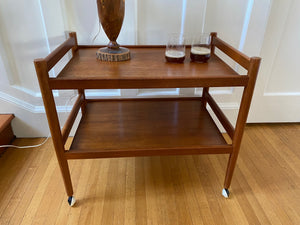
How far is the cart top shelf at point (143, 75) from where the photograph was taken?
75 centimetres

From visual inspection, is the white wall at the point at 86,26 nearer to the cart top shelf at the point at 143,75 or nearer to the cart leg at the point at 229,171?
the cart top shelf at the point at 143,75

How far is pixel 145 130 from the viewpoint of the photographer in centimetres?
103

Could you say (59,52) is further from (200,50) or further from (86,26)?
(200,50)

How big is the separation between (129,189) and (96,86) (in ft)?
1.84

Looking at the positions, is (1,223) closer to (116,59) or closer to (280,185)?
(116,59)

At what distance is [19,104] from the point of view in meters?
1.30

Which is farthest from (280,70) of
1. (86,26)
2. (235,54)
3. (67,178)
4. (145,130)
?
(67,178)

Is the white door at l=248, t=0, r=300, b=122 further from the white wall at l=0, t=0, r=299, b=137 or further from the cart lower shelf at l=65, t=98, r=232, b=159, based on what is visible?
the cart lower shelf at l=65, t=98, r=232, b=159

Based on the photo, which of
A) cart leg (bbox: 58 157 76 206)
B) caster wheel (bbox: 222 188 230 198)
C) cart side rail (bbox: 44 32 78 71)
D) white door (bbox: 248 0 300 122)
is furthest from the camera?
white door (bbox: 248 0 300 122)

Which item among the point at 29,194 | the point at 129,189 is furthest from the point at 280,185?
the point at 29,194

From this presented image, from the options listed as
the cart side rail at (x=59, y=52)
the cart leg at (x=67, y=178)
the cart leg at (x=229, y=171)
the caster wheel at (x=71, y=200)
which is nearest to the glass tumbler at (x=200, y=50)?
the cart leg at (x=229, y=171)

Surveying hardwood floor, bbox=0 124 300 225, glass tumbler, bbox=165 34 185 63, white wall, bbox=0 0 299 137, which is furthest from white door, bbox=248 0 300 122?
glass tumbler, bbox=165 34 185 63

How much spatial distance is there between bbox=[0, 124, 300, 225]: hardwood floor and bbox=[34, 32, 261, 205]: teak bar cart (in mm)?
100

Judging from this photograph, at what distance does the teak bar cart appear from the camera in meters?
0.76
